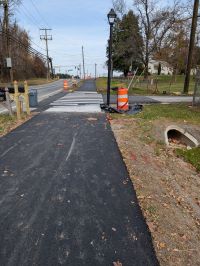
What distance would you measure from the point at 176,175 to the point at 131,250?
2.66m

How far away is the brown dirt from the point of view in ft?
10.1

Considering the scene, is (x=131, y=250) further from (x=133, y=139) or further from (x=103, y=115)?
(x=103, y=115)

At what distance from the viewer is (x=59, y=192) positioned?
4.29m

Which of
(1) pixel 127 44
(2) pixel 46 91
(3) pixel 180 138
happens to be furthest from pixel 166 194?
(1) pixel 127 44

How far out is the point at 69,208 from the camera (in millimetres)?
3820

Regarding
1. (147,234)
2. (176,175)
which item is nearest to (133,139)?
(176,175)

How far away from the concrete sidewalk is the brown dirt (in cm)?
17

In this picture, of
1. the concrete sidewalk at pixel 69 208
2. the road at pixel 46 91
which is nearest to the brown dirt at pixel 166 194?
the concrete sidewalk at pixel 69 208

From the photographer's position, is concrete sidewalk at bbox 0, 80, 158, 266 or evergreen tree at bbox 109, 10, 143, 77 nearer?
concrete sidewalk at bbox 0, 80, 158, 266

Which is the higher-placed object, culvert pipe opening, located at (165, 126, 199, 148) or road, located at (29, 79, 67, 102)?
culvert pipe opening, located at (165, 126, 199, 148)

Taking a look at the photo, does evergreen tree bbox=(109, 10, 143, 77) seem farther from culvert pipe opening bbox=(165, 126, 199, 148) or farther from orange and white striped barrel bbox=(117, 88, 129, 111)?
culvert pipe opening bbox=(165, 126, 199, 148)

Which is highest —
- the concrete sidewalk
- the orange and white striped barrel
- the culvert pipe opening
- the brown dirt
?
the orange and white striped barrel

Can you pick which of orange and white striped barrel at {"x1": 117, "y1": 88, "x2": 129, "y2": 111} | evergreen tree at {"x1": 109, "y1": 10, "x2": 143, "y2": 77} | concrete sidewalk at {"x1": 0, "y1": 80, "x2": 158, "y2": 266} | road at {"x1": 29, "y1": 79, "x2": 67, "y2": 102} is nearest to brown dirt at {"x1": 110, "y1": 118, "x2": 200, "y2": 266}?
concrete sidewalk at {"x1": 0, "y1": 80, "x2": 158, "y2": 266}

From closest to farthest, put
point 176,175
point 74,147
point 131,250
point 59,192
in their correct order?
point 131,250 < point 59,192 < point 176,175 < point 74,147
